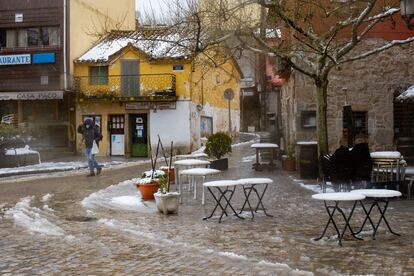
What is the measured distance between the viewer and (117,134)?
1089 inches

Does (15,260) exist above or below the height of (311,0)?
below

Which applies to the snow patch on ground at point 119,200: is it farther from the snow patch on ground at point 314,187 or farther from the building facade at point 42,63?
the building facade at point 42,63

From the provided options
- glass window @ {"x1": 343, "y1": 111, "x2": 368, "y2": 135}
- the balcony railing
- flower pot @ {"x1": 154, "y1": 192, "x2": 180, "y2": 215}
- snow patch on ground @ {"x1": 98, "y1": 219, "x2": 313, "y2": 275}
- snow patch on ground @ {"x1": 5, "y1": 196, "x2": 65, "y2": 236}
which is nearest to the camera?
snow patch on ground @ {"x1": 98, "y1": 219, "x2": 313, "y2": 275}

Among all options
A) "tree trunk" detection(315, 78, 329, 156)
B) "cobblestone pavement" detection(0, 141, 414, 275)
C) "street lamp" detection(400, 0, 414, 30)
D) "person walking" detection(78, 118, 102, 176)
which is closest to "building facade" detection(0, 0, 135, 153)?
"person walking" detection(78, 118, 102, 176)

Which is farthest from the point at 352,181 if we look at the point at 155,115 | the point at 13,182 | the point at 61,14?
the point at 61,14

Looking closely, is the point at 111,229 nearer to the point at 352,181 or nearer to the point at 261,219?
the point at 261,219

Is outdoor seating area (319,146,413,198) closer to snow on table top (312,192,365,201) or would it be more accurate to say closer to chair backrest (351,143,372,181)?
chair backrest (351,143,372,181)

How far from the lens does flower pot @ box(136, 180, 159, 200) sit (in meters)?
10.8

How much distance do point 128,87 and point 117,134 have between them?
241 cm

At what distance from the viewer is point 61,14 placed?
27.0m

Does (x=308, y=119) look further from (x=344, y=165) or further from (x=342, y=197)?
(x=342, y=197)

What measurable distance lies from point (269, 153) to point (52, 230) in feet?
33.8

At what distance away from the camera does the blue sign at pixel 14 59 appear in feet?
89.7

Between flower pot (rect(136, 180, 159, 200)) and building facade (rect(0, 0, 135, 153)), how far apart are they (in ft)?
55.6
